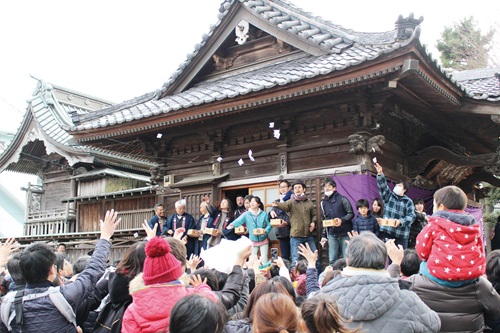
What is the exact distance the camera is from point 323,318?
2.84 m

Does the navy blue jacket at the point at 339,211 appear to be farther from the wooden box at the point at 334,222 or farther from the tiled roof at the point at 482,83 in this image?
the tiled roof at the point at 482,83

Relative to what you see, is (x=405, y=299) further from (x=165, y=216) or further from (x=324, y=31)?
(x=165, y=216)

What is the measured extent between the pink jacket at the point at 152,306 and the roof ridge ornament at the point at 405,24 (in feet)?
18.7

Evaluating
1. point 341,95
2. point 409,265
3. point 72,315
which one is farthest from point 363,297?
point 341,95

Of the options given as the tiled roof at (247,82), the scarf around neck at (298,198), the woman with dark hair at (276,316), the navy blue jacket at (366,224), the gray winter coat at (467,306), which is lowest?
the gray winter coat at (467,306)

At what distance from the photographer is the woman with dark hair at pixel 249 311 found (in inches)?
125

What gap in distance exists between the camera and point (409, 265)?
4.83 meters

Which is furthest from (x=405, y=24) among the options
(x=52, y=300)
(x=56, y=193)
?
(x=56, y=193)

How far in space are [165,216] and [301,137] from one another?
12.7 ft

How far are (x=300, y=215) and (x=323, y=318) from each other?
20.3 feet

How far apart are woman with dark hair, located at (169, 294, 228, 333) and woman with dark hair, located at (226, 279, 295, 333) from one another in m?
0.47

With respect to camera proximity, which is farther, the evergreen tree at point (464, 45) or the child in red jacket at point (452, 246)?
the evergreen tree at point (464, 45)

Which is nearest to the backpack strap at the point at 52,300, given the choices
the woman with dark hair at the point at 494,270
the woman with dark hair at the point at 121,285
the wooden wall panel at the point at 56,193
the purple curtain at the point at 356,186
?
the woman with dark hair at the point at 121,285

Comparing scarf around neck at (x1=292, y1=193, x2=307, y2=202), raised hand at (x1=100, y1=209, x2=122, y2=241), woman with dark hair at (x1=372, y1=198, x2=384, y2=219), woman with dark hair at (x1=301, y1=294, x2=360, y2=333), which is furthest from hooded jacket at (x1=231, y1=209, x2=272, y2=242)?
woman with dark hair at (x1=301, y1=294, x2=360, y2=333)
